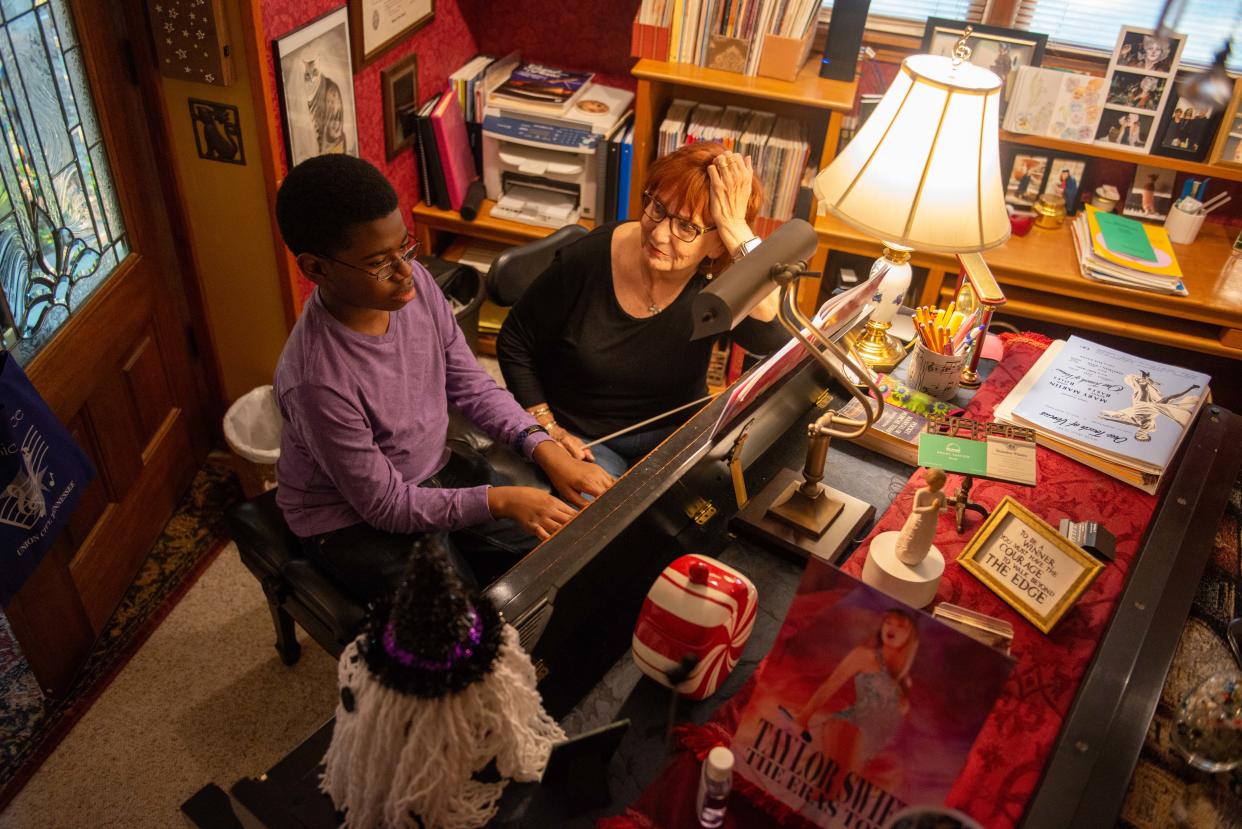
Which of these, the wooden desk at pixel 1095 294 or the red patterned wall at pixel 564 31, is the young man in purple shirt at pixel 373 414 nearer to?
the wooden desk at pixel 1095 294

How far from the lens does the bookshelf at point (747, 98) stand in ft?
9.00

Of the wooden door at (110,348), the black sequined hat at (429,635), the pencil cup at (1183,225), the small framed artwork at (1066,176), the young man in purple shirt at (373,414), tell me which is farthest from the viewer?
the small framed artwork at (1066,176)

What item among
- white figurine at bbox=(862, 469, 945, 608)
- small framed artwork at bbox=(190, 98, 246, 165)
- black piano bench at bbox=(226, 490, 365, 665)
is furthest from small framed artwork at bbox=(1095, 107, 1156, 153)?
black piano bench at bbox=(226, 490, 365, 665)

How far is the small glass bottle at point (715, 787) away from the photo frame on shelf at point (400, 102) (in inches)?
92.2

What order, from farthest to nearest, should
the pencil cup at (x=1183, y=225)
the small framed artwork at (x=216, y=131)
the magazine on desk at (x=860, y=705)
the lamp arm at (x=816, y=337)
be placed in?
1. the pencil cup at (x=1183, y=225)
2. the small framed artwork at (x=216, y=131)
3. the lamp arm at (x=816, y=337)
4. the magazine on desk at (x=860, y=705)

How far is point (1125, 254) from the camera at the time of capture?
2777 millimetres

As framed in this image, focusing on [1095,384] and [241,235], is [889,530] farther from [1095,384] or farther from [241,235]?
[241,235]

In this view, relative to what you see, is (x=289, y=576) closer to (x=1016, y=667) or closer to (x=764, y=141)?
(x=1016, y=667)

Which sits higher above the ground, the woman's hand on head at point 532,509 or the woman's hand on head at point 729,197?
the woman's hand on head at point 729,197

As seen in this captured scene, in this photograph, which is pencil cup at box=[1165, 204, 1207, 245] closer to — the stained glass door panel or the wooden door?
the wooden door

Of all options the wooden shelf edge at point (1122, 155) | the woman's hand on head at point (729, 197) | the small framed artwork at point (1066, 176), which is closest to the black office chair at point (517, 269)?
the woman's hand on head at point (729, 197)

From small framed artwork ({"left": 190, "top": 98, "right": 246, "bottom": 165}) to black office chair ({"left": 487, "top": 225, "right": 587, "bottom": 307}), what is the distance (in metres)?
0.72

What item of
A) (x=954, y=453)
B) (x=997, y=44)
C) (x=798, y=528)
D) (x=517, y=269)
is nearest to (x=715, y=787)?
(x=798, y=528)

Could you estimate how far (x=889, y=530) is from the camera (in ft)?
4.79
